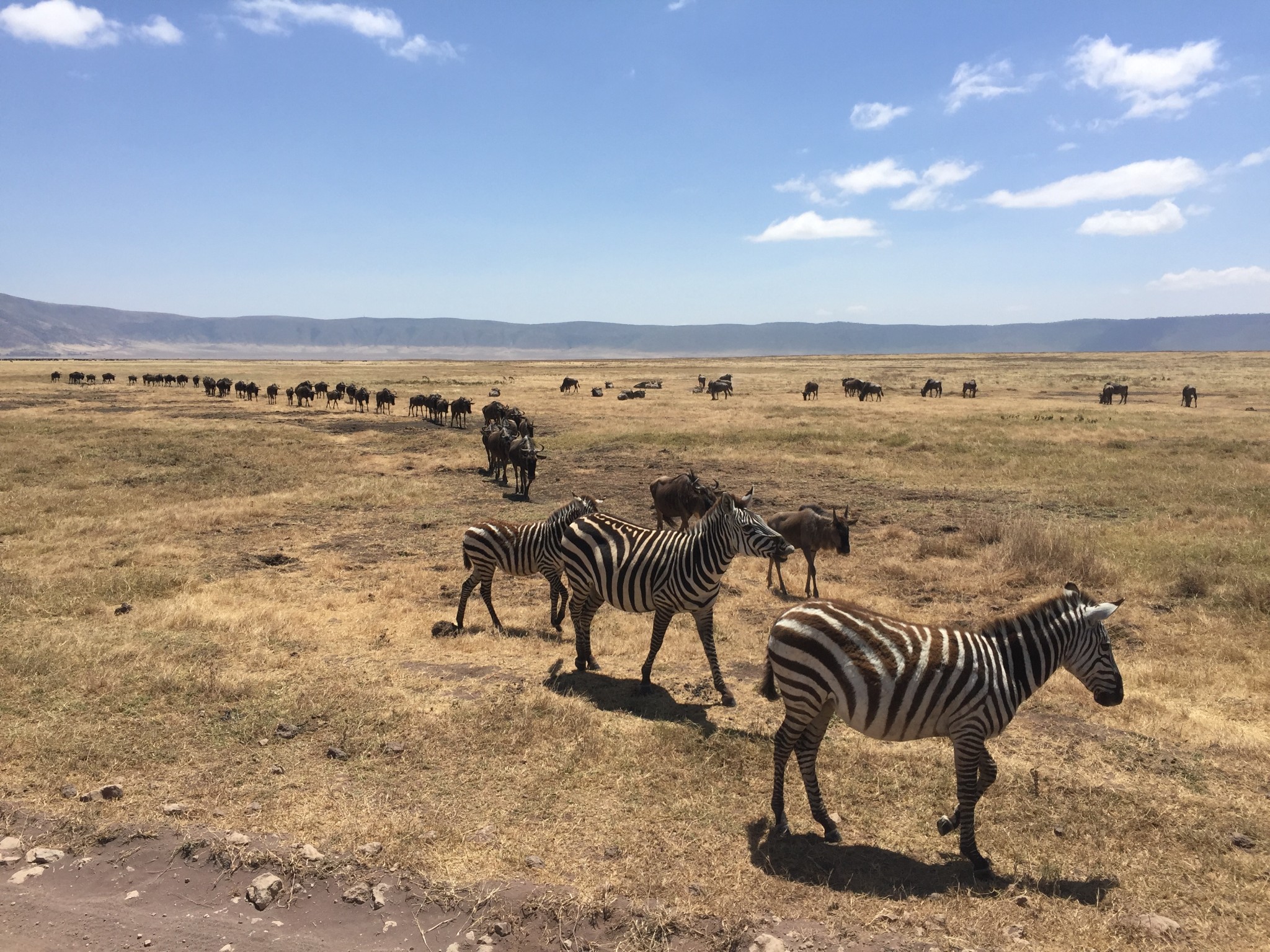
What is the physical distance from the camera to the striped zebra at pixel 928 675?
572cm

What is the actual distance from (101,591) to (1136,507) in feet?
72.4

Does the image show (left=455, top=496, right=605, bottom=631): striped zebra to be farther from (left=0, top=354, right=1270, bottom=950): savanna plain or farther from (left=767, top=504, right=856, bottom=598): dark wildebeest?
(left=767, top=504, right=856, bottom=598): dark wildebeest

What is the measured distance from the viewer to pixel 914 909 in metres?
5.15

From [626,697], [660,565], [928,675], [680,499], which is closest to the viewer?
[928,675]

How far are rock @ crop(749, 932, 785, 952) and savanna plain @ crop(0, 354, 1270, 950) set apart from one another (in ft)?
0.41

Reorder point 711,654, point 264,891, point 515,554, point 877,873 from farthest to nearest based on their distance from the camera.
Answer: point 515,554
point 711,654
point 877,873
point 264,891

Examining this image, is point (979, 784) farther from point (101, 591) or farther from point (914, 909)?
point (101, 591)

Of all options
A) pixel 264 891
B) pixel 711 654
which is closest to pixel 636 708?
pixel 711 654

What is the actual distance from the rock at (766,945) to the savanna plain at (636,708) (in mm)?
124

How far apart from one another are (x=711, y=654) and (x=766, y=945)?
3.96 metres

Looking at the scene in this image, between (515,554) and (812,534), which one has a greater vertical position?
(515,554)

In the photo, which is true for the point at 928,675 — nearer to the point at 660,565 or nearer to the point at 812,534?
the point at 660,565

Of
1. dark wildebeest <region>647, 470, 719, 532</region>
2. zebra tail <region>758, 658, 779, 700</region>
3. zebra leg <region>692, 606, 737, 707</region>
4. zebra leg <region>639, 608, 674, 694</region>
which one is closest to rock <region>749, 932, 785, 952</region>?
zebra tail <region>758, 658, 779, 700</region>

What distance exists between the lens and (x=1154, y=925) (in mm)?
4949
